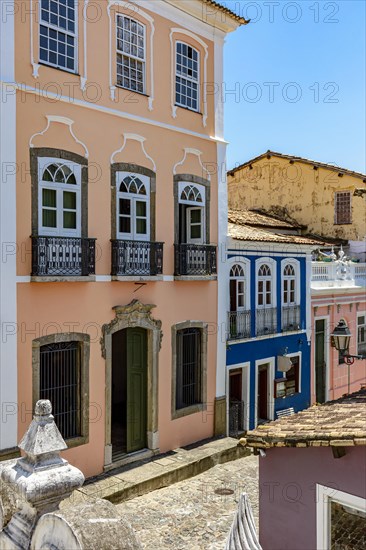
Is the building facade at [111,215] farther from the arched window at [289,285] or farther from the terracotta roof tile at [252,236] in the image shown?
the arched window at [289,285]

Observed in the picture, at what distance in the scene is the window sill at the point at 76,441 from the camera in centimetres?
1084

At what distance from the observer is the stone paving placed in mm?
9287

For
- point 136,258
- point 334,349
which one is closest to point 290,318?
point 334,349

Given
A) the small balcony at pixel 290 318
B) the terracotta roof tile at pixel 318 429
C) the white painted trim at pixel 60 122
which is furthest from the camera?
the small balcony at pixel 290 318

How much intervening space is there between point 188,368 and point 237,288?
304 cm

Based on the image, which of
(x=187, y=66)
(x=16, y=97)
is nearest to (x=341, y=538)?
(x=16, y=97)

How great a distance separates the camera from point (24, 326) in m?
10.2

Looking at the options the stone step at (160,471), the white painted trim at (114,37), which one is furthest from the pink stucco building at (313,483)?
the white painted trim at (114,37)

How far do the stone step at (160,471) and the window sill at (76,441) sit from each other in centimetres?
84

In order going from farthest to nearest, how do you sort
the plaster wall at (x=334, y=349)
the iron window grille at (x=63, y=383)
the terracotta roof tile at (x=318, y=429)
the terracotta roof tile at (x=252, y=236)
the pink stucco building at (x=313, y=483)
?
the plaster wall at (x=334, y=349) < the terracotta roof tile at (x=252, y=236) < the iron window grille at (x=63, y=383) < the pink stucco building at (x=313, y=483) < the terracotta roof tile at (x=318, y=429)

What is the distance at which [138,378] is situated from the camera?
12734 millimetres

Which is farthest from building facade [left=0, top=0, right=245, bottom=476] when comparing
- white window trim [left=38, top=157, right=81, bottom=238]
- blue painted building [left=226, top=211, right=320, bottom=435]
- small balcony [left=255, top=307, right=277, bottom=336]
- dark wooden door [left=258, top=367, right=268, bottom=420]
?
dark wooden door [left=258, top=367, right=268, bottom=420]

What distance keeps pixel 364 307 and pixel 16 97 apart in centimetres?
1577

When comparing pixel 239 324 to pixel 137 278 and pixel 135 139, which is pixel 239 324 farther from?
pixel 135 139
